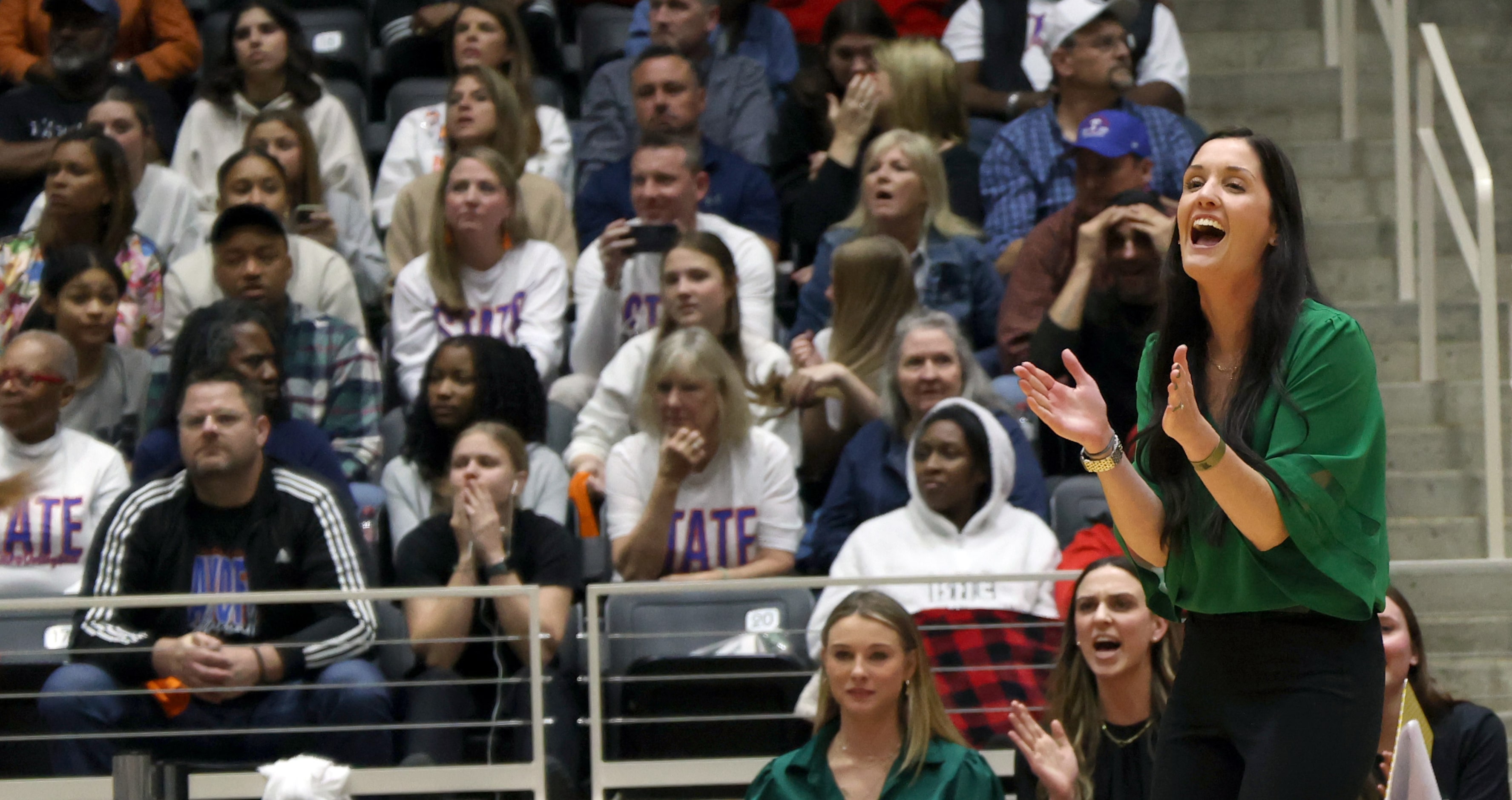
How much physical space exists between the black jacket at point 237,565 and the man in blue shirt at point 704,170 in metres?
2.14

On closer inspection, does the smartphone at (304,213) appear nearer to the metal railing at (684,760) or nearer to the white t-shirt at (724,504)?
the white t-shirt at (724,504)

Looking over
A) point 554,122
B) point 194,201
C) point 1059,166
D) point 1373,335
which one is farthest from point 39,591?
point 1373,335

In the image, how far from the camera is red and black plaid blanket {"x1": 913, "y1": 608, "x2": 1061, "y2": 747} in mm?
4535

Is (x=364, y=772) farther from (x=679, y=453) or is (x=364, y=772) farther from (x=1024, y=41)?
(x=1024, y=41)

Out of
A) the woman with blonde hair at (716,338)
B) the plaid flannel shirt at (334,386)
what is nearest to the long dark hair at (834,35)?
the woman with blonde hair at (716,338)

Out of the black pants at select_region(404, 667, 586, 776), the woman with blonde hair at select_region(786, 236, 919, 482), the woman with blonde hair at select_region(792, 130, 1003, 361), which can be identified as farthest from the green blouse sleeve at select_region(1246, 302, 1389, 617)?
the woman with blonde hair at select_region(792, 130, 1003, 361)

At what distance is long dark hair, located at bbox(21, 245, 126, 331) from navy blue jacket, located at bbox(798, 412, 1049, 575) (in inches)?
90.0

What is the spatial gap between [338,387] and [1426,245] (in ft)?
11.0

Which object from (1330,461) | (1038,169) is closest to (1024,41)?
(1038,169)

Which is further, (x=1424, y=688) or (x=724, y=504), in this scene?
(x=724, y=504)

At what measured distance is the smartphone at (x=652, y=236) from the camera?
235 inches

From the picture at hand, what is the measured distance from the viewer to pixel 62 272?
570 cm

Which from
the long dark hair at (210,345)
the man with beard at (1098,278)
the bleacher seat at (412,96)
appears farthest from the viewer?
the bleacher seat at (412,96)

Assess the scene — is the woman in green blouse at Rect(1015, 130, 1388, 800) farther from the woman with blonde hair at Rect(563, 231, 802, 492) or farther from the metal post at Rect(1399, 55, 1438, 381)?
the metal post at Rect(1399, 55, 1438, 381)
